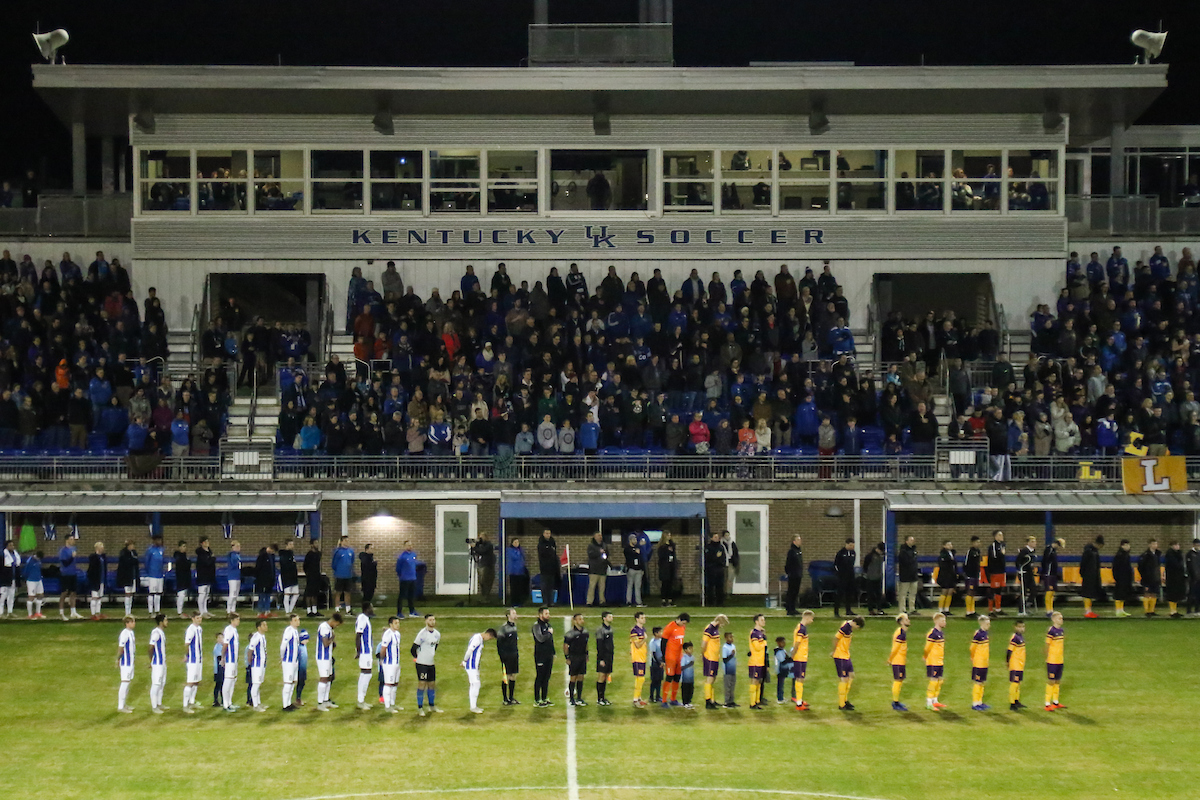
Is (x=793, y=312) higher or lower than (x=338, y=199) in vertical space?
lower

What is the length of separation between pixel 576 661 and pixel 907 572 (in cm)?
889

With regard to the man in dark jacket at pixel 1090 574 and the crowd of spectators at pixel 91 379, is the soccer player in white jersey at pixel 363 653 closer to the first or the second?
the crowd of spectators at pixel 91 379

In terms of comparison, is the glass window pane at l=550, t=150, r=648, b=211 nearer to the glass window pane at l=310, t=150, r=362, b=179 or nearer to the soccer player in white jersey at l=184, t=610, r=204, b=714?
the glass window pane at l=310, t=150, r=362, b=179

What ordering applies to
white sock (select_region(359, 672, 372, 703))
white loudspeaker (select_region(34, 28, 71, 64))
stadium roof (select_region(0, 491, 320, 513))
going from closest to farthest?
white sock (select_region(359, 672, 372, 703)) → stadium roof (select_region(0, 491, 320, 513)) → white loudspeaker (select_region(34, 28, 71, 64))

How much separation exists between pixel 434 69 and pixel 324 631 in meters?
17.2

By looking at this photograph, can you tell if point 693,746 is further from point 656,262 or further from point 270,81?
point 270,81

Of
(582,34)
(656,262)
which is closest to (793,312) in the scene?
(656,262)

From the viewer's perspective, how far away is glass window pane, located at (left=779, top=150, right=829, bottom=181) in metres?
38.8

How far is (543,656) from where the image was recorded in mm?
24344

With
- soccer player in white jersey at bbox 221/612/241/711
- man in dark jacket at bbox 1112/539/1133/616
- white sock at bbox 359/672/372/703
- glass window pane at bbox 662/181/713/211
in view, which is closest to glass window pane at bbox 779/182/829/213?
glass window pane at bbox 662/181/713/211

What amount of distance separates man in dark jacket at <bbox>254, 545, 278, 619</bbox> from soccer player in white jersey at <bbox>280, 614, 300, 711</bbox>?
241 inches

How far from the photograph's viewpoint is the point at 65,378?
34.0 meters

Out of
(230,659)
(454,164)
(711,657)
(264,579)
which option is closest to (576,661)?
(711,657)

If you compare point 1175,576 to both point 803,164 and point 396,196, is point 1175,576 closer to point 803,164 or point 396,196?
point 803,164
